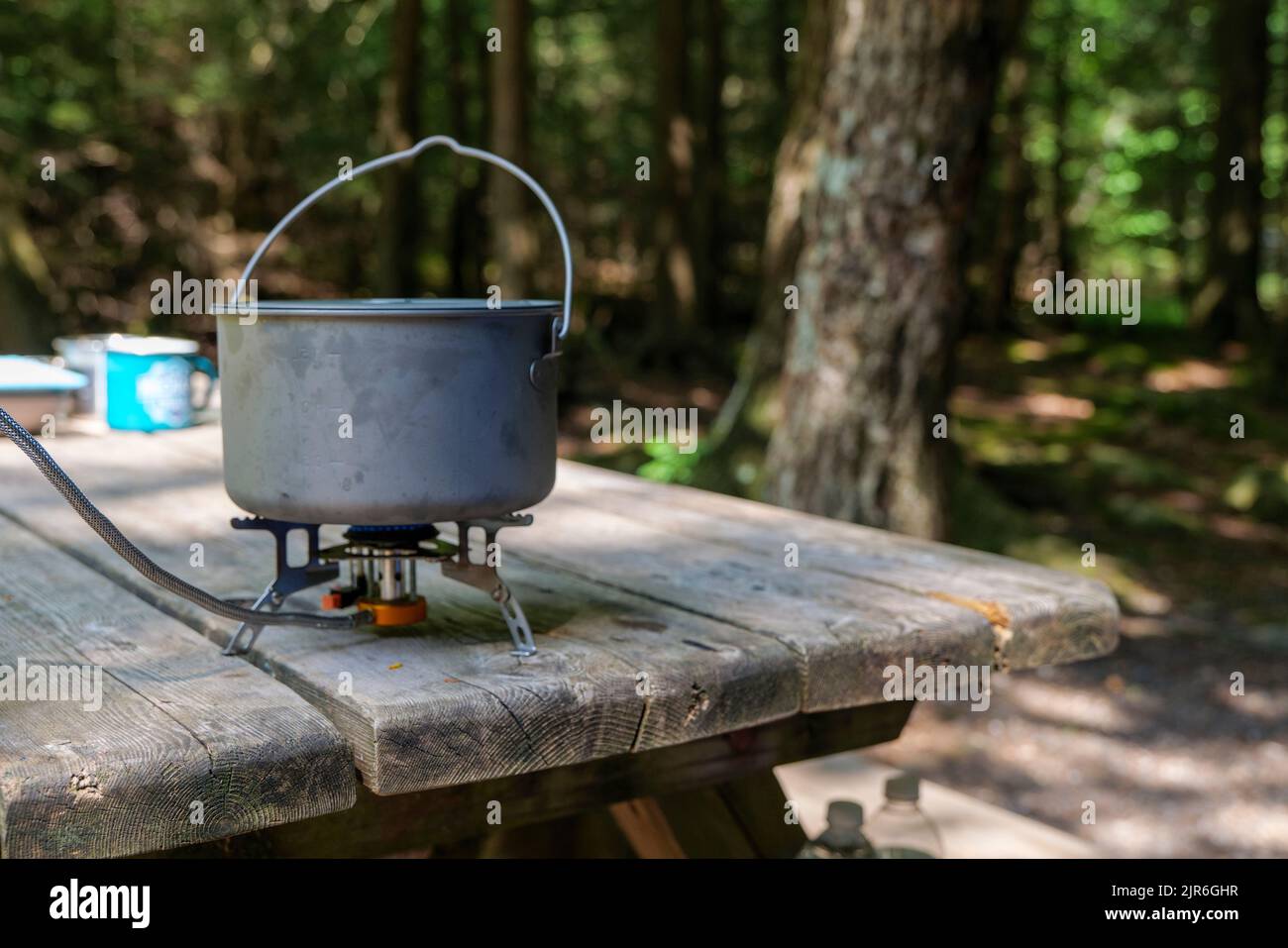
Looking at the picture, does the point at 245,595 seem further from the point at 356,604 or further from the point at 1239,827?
the point at 1239,827

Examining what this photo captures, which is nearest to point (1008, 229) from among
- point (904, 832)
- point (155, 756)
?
point (904, 832)

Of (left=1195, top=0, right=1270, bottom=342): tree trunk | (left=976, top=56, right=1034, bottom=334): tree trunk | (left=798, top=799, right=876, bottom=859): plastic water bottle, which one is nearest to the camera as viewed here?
(left=798, top=799, right=876, bottom=859): plastic water bottle

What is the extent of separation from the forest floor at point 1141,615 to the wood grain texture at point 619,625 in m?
2.20

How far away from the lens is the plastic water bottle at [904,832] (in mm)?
2939

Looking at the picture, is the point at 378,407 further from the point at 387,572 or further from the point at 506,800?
the point at 506,800

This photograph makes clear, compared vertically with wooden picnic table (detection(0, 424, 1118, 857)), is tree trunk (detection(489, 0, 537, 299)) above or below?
above

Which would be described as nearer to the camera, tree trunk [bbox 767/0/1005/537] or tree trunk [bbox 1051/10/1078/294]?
tree trunk [bbox 767/0/1005/537]

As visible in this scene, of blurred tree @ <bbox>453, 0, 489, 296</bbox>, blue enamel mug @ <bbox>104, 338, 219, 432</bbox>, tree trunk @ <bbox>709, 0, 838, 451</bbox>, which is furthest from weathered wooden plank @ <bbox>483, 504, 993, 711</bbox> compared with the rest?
blurred tree @ <bbox>453, 0, 489, 296</bbox>

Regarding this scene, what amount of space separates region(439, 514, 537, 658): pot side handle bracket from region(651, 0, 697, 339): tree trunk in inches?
451

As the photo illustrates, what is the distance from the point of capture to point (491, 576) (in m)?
1.72

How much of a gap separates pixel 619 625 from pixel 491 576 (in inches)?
8.8

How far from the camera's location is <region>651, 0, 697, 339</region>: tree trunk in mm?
12578

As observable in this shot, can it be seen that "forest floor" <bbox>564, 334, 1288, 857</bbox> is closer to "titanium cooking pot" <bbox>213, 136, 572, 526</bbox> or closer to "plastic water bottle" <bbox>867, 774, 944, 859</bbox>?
"plastic water bottle" <bbox>867, 774, 944, 859</bbox>
